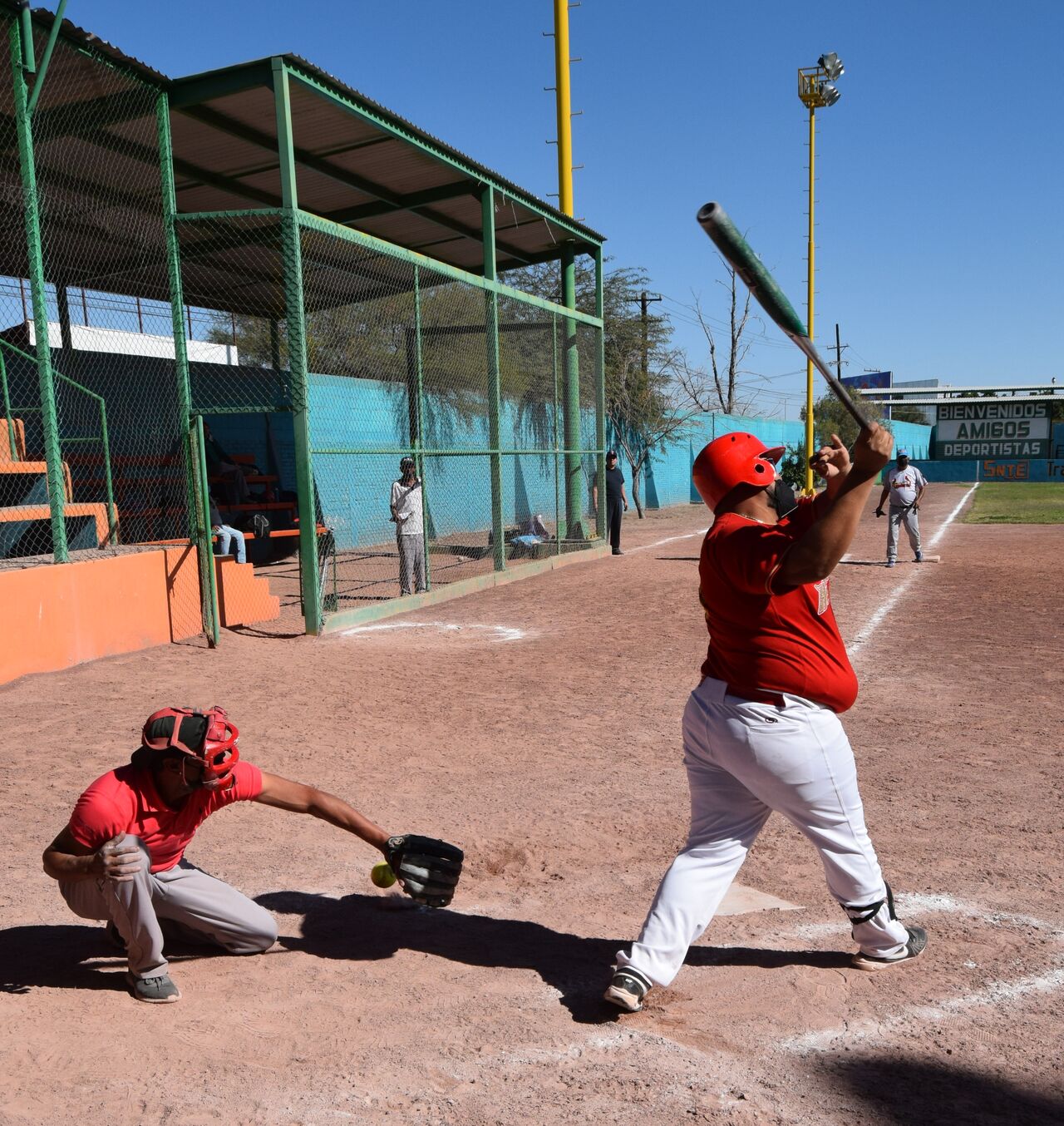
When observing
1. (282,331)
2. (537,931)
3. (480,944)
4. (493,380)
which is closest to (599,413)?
(493,380)

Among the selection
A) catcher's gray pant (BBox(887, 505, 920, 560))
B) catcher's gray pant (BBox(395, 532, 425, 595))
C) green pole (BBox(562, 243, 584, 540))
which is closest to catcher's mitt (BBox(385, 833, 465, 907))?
catcher's gray pant (BBox(395, 532, 425, 595))

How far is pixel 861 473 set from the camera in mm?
2619

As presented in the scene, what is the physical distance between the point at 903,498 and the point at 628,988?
12.7 metres

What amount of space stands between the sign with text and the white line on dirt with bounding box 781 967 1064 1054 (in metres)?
50.0

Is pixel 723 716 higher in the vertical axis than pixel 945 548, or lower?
higher

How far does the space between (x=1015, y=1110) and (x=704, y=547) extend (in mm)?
1675

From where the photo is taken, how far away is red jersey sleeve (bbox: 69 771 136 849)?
3.15m

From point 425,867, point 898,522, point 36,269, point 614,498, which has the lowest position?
point 425,867

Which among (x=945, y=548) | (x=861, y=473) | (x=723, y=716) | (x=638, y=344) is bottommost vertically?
(x=945, y=548)

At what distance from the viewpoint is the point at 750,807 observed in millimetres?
3146

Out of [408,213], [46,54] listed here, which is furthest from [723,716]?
[408,213]

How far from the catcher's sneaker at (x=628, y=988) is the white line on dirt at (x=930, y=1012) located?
1.39 feet

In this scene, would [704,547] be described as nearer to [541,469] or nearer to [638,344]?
[541,469]

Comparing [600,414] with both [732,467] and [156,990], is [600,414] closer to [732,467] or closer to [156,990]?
[732,467]
